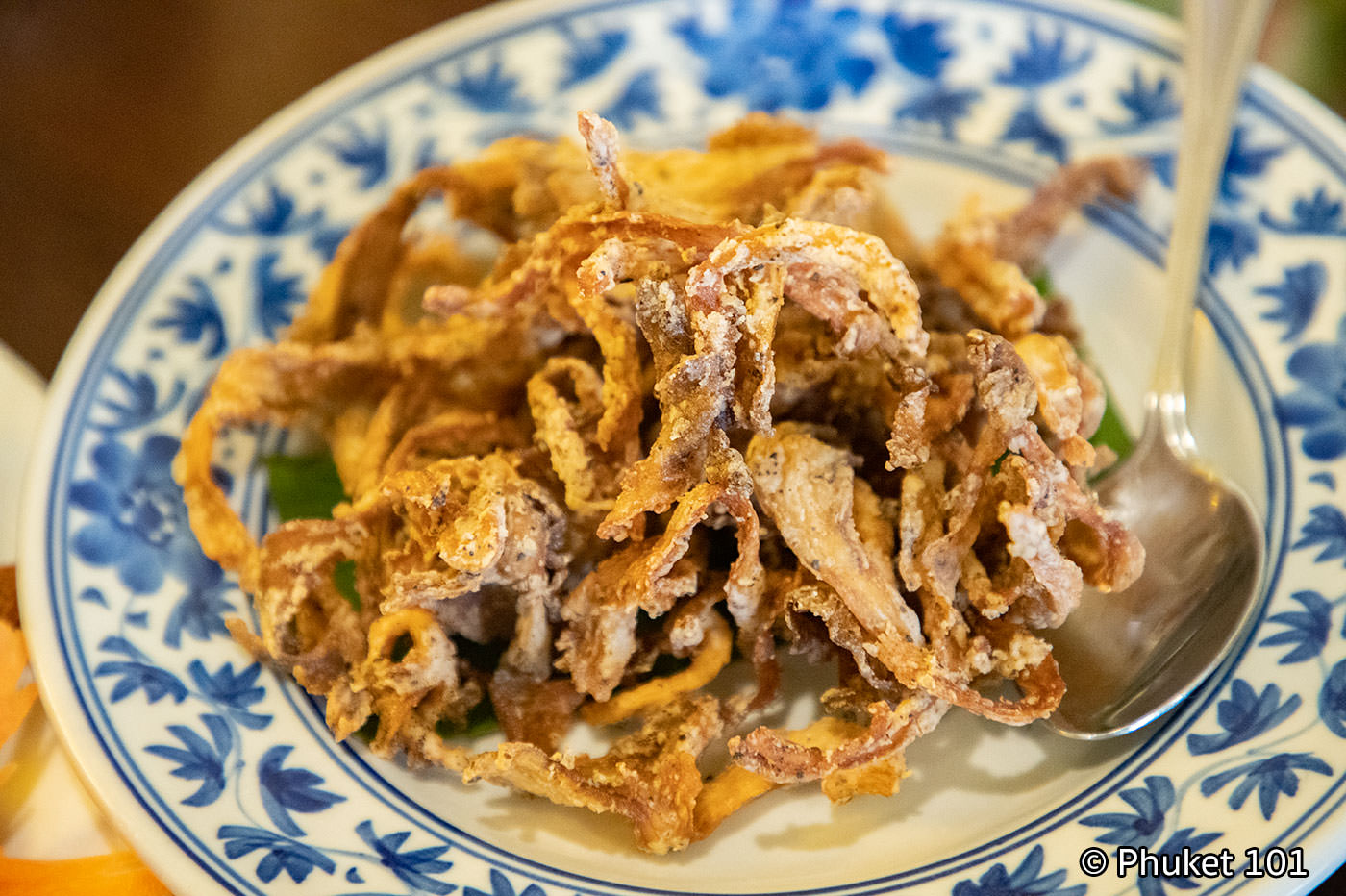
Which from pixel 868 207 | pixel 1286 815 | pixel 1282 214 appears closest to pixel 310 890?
pixel 1286 815

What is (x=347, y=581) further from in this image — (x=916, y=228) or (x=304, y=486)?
(x=916, y=228)

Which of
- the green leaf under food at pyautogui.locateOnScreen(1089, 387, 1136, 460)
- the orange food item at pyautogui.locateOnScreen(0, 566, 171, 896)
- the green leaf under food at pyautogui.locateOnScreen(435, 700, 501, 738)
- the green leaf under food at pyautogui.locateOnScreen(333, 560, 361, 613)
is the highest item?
the green leaf under food at pyautogui.locateOnScreen(1089, 387, 1136, 460)

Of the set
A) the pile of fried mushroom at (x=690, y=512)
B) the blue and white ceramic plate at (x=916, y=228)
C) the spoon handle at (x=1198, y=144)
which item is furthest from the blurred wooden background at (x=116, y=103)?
the spoon handle at (x=1198, y=144)

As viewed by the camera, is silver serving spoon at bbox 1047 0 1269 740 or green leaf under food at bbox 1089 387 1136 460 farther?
green leaf under food at bbox 1089 387 1136 460

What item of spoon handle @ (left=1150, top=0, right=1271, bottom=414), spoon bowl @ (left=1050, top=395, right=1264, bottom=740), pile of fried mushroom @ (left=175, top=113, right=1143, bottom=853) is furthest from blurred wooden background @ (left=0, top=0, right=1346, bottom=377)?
spoon bowl @ (left=1050, top=395, right=1264, bottom=740)

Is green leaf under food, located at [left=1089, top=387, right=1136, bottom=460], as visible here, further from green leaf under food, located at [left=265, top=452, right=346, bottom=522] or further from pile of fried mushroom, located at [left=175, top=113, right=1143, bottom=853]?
green leaf under food, located at [left=265, top=452, right=346, bottom=522]

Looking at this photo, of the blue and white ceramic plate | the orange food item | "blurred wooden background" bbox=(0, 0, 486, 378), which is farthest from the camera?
"blurred wooden background" bbox=(0, 0, 486, 378)

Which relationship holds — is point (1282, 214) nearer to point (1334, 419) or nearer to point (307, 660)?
point (1334, 419)
